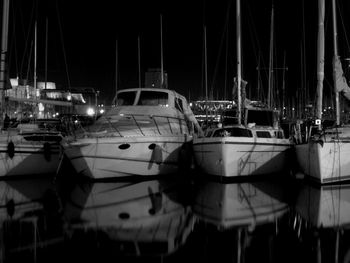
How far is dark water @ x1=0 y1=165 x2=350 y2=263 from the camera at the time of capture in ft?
25.1

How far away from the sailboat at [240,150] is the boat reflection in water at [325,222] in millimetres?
2877

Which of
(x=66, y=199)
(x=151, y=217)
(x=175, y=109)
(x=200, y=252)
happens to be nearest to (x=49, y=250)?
→ (x=200, y=252)

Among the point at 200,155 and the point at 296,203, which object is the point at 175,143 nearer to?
the point at 200,155

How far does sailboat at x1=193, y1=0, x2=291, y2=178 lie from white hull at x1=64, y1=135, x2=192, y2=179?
159cm

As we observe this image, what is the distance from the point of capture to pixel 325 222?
10.1 metres

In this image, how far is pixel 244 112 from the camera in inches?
845

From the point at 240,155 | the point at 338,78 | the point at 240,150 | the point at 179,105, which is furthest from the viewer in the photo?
the point at 179,105

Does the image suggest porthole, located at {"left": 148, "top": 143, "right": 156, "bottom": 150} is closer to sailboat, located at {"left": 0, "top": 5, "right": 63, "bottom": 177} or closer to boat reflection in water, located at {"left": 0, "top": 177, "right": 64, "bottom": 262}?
boat reflection in water, located at {"left": 0, "top": 177, "right": 64, "bottom": 262}

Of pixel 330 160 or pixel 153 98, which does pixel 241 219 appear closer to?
pixel 330 160

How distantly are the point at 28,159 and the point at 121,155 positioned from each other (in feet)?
14.2

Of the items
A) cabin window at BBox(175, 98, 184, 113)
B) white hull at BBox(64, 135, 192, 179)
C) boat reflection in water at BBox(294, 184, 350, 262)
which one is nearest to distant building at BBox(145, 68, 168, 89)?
cabin window at BBox(175, 98, 184, 113)

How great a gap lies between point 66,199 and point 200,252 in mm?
6983

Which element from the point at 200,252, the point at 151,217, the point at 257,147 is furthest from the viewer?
the point at 257,147

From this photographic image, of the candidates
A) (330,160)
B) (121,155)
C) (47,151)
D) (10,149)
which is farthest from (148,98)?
(330,160)
